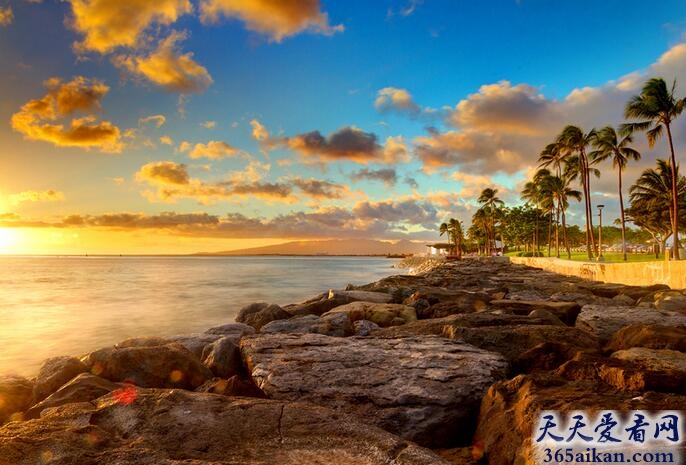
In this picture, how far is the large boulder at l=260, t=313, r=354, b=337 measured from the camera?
8.92 meters

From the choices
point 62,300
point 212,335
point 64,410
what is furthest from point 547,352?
point 62,300

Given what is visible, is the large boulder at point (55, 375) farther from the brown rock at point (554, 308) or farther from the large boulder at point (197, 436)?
the brown rock at point (554, 308)

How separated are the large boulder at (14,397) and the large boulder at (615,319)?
8.98 metres

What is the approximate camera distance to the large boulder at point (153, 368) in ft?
20.4

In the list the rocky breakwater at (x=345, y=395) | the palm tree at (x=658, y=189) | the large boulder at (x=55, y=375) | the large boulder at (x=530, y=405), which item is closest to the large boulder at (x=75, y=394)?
the rocky breakwater at (x=345, y=395)

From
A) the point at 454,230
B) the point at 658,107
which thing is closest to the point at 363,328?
the point at 658,107

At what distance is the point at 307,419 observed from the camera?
3.65m

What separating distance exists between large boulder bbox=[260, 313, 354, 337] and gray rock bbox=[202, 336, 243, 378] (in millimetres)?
2231

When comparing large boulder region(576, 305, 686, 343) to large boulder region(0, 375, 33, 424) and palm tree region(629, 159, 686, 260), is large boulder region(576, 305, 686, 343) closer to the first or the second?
large boulder region(0, 375, 33, 424)

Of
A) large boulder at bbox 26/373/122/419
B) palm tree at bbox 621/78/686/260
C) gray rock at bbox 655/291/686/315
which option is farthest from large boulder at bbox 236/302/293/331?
palm tree at bbox 621/78/686/260

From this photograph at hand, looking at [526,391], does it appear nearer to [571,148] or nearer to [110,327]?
[110,327]

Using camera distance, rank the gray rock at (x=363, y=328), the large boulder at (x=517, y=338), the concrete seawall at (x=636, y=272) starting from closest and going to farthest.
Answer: the large boulder at (x=517, y=338) → the gray rock at (x=363, y=328) → the concrete seawall at (x=636, y=272)

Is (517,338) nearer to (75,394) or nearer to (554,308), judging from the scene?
(554,308)

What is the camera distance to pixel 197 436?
3.40m
